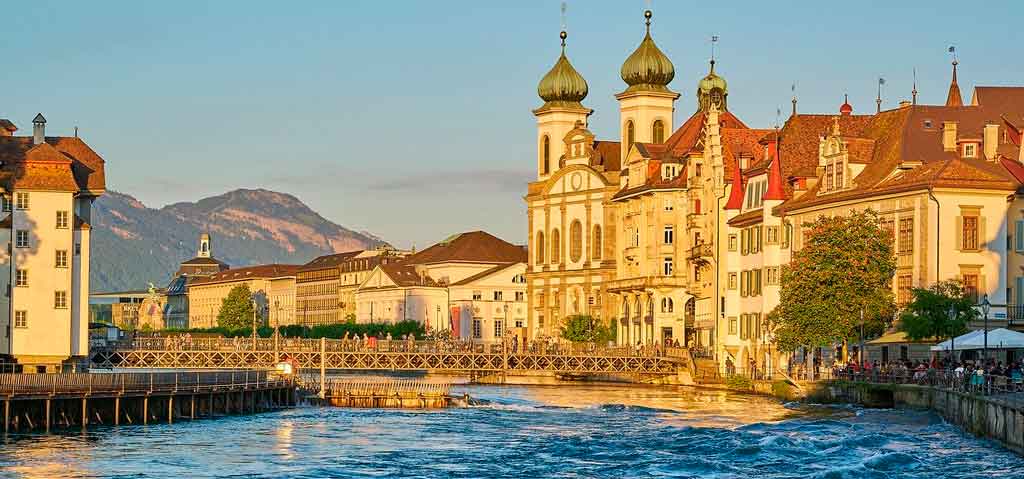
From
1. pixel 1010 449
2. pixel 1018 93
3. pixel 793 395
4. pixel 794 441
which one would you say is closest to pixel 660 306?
pixel 1018 93

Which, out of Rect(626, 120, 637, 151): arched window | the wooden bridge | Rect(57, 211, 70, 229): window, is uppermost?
Rect(626, 120, 637, 151): arched window

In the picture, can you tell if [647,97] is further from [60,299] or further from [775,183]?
[60,299]

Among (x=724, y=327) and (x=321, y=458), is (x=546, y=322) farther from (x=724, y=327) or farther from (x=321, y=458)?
(x=321, y=458)

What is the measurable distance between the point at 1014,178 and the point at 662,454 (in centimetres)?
3271

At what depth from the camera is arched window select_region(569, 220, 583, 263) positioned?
633ft

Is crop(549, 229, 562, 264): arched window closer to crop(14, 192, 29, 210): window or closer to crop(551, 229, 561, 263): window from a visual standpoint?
crop(551, 229, 561, 263): window

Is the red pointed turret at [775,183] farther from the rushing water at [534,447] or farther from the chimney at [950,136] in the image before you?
the rushing water at [534,447]

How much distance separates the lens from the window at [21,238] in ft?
385

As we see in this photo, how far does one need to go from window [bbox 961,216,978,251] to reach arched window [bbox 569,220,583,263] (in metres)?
90.5

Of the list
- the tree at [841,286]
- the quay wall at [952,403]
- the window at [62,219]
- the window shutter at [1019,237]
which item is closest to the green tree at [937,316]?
the quay wall at [952,403]

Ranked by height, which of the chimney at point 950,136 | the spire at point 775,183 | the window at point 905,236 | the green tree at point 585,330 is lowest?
the green tree at point 585,330

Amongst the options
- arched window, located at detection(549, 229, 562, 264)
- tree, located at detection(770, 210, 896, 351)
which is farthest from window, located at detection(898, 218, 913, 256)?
arched window, located at detection(549, 229, 562, 264)

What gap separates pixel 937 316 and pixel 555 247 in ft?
331

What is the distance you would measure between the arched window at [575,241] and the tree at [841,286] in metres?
88.3
